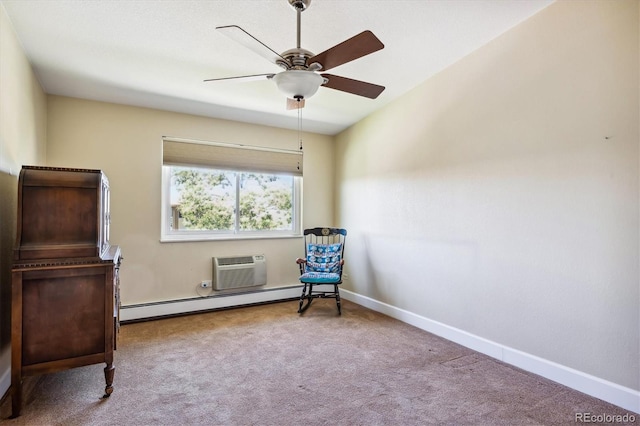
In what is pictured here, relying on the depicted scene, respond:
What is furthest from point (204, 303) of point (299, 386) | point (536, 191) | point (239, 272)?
point (536, 191)

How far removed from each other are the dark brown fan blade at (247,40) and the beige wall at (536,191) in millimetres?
1831

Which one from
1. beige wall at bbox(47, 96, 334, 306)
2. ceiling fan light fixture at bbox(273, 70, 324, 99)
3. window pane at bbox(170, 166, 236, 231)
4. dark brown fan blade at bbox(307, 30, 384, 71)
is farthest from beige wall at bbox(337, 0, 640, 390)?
beige wall at bbox(47, 96, 334, 306)

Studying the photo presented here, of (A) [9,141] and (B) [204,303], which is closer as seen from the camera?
(A) [9,141]

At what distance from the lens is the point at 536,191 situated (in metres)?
2.38

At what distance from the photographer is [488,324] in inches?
106

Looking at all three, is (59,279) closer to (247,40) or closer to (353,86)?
(247,40)

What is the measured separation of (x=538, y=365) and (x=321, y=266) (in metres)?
2.40

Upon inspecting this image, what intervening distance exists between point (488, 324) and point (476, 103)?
1860 mm

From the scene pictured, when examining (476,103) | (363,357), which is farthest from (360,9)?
(363,357)

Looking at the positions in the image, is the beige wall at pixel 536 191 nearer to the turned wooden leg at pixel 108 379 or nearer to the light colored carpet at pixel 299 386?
the light colored carpet at pixel 299 386

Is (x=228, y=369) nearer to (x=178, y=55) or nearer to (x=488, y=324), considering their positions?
(x=488, y=324)

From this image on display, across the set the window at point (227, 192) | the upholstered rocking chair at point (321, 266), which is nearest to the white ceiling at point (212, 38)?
the window at point (227, 192)

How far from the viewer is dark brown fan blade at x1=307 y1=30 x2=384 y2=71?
5.55ft

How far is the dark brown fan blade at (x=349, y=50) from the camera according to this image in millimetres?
1691
